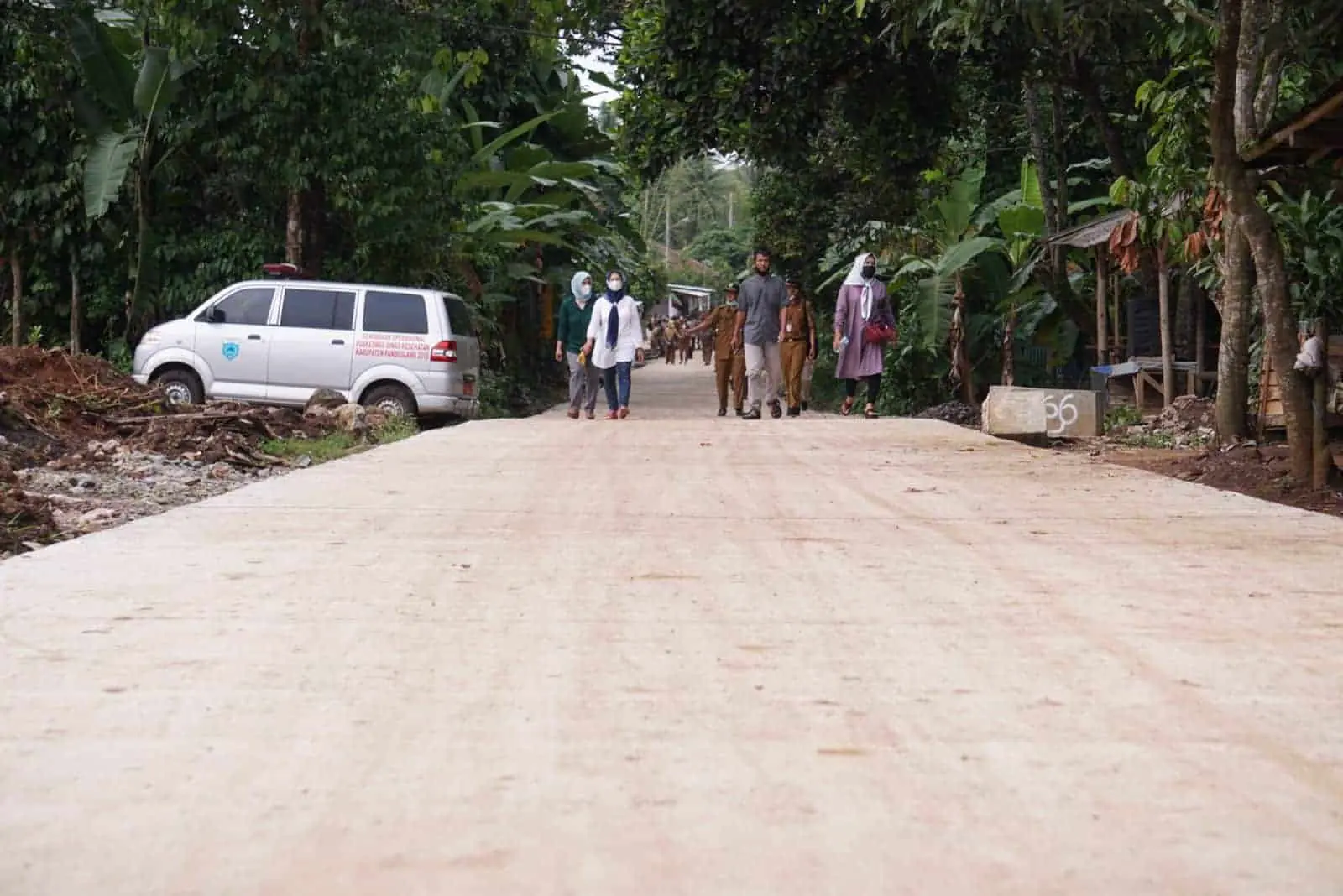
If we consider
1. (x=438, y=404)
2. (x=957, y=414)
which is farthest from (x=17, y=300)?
(x=957, y=414)

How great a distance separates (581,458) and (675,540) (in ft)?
13.9

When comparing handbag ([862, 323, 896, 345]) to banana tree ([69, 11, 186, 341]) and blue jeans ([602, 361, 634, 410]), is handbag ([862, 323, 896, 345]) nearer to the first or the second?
blue jeans ([602, 361, 634, 410])

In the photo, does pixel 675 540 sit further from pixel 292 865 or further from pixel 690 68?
pixel 690 68

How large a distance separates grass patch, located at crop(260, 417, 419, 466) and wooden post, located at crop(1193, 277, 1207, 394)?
29.1 feet

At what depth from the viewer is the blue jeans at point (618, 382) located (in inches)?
692

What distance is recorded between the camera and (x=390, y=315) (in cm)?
1781

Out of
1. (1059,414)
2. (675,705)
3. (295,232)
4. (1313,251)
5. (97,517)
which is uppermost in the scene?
(295,232)

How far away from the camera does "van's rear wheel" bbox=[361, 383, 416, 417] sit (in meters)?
17.8

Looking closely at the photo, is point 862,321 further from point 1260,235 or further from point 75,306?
point 75,306

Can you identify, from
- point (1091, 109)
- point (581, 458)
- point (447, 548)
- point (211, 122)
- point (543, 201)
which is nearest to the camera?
point (447, 548)

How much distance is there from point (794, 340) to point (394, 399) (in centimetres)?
442

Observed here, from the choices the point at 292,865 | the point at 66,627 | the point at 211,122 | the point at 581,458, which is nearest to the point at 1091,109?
the point at 581,458

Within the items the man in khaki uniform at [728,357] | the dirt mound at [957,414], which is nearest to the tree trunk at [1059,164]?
the dirt mound at [957,414]

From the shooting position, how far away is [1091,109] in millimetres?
17234
